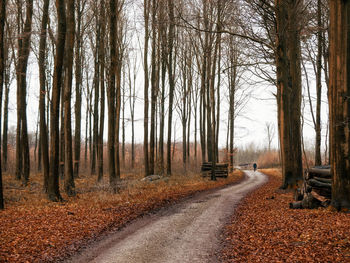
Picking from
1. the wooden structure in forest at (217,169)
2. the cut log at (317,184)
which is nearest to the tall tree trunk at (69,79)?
the cut log at (317,184)

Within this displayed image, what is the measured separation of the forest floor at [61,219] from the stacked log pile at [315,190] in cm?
474

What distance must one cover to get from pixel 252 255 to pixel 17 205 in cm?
→ 960

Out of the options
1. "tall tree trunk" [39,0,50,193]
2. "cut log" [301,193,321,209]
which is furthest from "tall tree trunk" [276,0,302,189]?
"tall tree trunk" [39,0,50,193]

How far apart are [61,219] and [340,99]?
Answer: 8451 mm

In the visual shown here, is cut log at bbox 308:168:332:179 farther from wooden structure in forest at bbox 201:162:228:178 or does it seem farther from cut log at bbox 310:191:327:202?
wooden structure in forest at bbox 201:162:228:178

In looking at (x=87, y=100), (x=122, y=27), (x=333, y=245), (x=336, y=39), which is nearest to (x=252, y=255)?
(x=333, y=245)

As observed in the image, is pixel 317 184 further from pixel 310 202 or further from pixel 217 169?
pixel 217 169

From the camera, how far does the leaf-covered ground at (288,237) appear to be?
5.18 m

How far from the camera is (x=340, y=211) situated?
Answer: 7680 mm

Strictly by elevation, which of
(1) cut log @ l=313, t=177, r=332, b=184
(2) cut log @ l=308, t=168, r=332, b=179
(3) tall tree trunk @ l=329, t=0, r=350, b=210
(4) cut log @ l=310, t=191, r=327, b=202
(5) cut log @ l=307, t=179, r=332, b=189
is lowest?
(4) cut log @ l=310, t=191, r=327, b=202

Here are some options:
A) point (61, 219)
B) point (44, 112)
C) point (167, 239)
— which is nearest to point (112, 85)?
point (44, 112)

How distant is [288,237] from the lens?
6156 mm

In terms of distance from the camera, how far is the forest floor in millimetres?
6145

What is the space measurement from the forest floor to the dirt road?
0.54m
